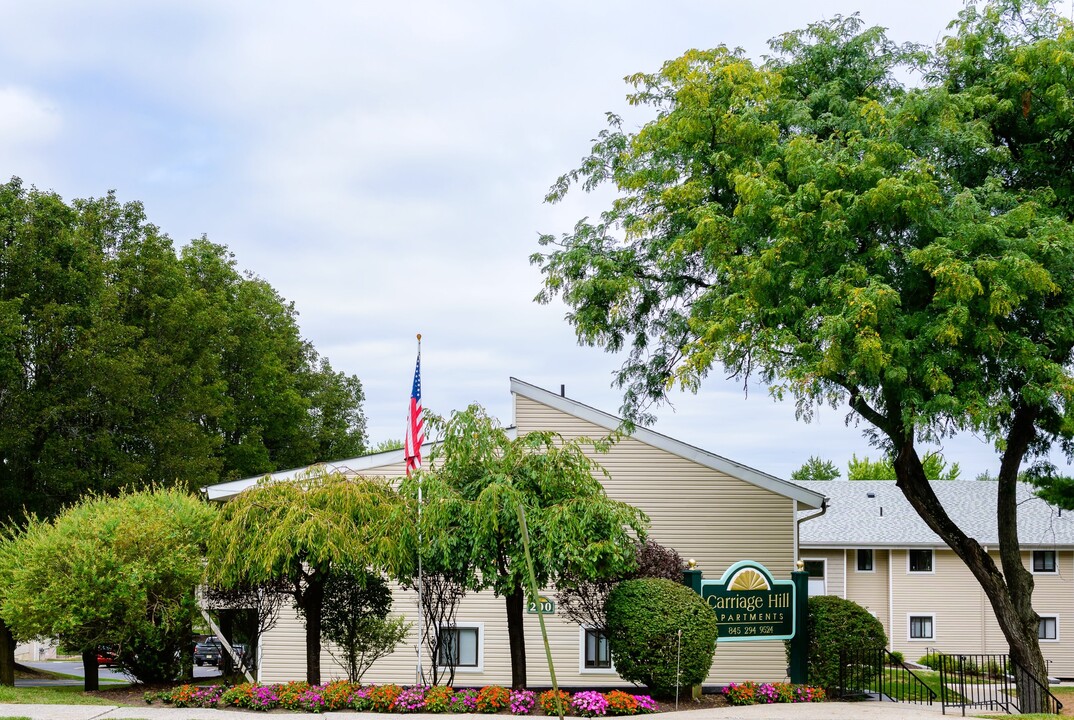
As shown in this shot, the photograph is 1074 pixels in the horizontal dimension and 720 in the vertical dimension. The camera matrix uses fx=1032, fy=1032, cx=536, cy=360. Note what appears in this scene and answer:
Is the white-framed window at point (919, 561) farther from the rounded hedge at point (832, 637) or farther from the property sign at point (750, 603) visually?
the property sign at point (750, 603)

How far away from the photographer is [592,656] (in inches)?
859

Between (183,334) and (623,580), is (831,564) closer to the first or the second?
(623,580)

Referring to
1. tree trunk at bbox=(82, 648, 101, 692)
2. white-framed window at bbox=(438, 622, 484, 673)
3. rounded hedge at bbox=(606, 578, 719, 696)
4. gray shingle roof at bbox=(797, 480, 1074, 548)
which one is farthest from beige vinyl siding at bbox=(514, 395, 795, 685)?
gray shingle roof at bbox=(797, 480, 1074, 548)

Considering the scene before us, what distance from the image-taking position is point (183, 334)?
120 ft

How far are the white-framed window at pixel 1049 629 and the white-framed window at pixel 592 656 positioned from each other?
2092 cm

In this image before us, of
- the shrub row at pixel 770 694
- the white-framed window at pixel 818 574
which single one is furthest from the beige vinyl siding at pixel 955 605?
the shrub row at pixel 770 694

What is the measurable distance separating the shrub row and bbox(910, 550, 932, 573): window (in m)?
20.5

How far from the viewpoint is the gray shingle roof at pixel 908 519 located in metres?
36.1

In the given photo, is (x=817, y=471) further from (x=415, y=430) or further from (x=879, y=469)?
(x=415, y=430)

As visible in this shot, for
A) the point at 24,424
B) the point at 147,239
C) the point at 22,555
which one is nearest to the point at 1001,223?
the point at 22,555

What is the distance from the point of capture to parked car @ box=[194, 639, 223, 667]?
3272cm

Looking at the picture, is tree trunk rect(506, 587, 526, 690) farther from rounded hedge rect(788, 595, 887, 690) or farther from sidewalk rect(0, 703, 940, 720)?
rounded hedge rect(788, 595, 887, 690)

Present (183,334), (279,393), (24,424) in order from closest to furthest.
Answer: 1. (24,424)
2. (183,334)
3. (279,393)

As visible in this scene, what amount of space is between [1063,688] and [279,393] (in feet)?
105
